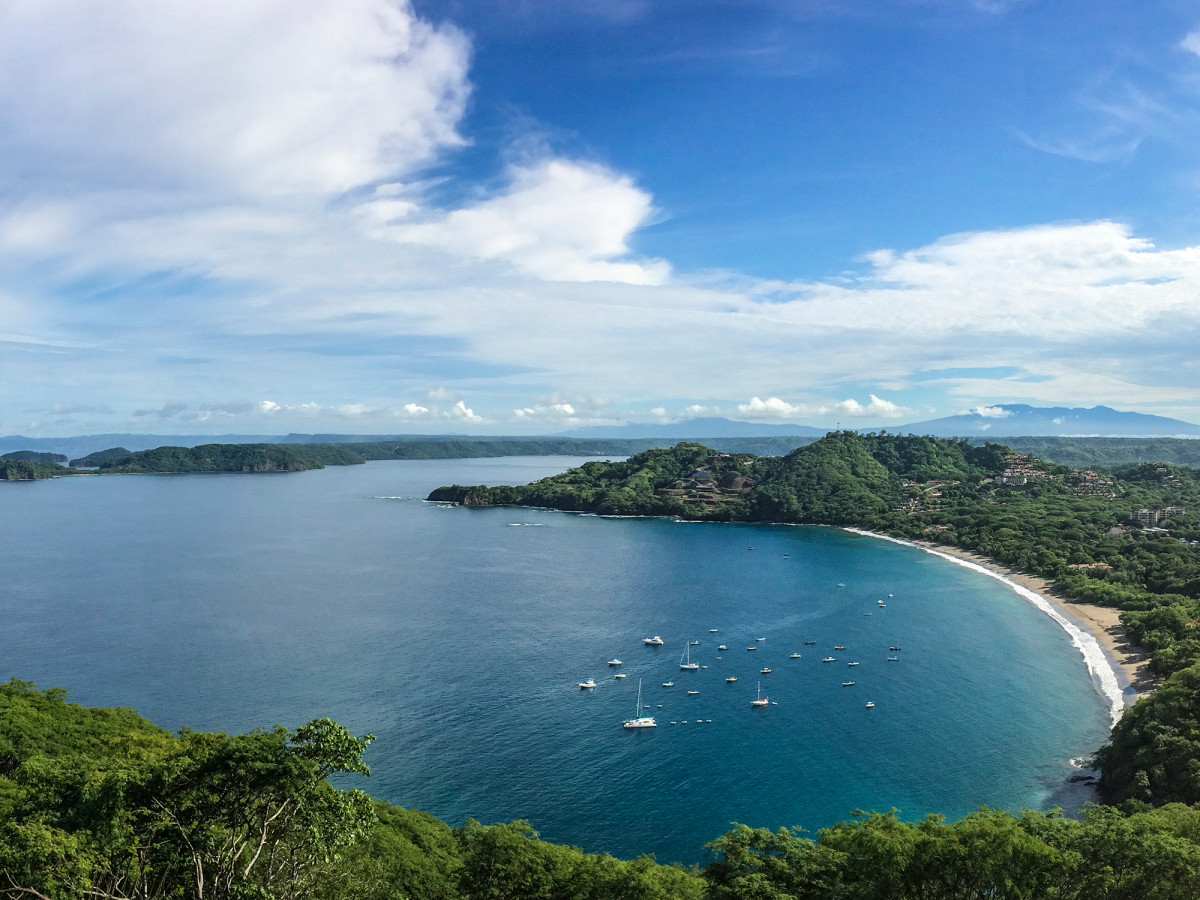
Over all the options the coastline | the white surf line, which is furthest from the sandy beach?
the white surf line

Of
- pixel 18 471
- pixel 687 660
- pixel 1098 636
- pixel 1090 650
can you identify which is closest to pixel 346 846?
pixel 687 660

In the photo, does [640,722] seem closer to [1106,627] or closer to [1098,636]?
[1098,636]

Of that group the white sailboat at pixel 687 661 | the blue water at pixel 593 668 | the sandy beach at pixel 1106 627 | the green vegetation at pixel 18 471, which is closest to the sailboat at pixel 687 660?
the white sailboat at pixel 687 661

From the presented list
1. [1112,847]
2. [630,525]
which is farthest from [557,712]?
[630,525]

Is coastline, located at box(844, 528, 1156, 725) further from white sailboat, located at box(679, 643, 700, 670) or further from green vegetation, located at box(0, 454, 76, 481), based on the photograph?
green vegetation, located at box(0, 454, 76, 481)

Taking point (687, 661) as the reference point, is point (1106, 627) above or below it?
above

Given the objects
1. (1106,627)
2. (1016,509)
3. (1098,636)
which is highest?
(1016,509)

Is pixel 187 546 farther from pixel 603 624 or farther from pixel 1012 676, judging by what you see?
pixel 1012 676
